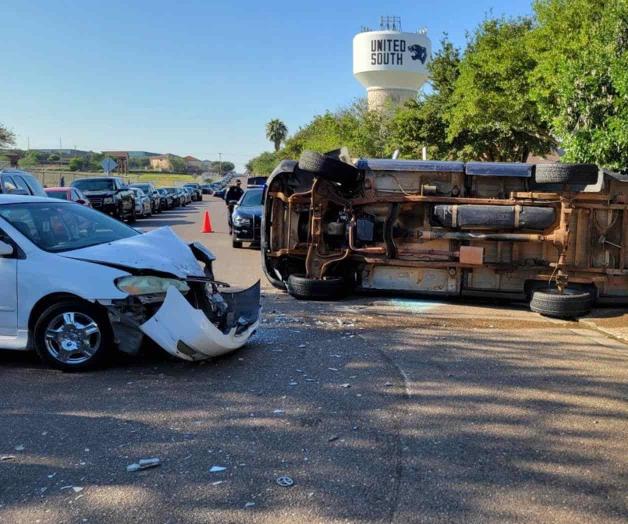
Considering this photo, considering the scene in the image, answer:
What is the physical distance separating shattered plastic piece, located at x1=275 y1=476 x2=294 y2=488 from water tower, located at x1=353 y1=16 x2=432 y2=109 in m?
53.5

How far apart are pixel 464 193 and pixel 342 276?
2182 mm

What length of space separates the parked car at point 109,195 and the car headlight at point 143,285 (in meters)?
19.9

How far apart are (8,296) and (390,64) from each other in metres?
53.1

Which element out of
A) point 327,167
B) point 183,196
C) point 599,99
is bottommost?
point 183,196

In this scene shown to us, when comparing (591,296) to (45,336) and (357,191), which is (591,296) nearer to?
(357,191)

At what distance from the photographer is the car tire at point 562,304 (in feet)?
27.1

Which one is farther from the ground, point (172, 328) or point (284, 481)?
point (172, 328)

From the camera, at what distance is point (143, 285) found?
5652 millimetres

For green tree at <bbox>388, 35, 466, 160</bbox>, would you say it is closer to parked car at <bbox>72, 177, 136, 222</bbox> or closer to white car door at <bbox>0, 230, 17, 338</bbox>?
parked car at <bbox>72, 177, 136, 222</bbox>

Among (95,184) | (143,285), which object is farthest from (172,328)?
(95,184)

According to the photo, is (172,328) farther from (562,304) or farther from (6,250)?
(562,304)

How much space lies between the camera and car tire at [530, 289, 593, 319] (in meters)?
8.25

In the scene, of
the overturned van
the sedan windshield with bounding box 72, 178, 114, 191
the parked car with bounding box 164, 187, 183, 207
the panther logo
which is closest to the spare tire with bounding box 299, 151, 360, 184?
the overturned van

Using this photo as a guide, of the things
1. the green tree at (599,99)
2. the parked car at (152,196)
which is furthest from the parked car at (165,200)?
the green tree at (599,99)
